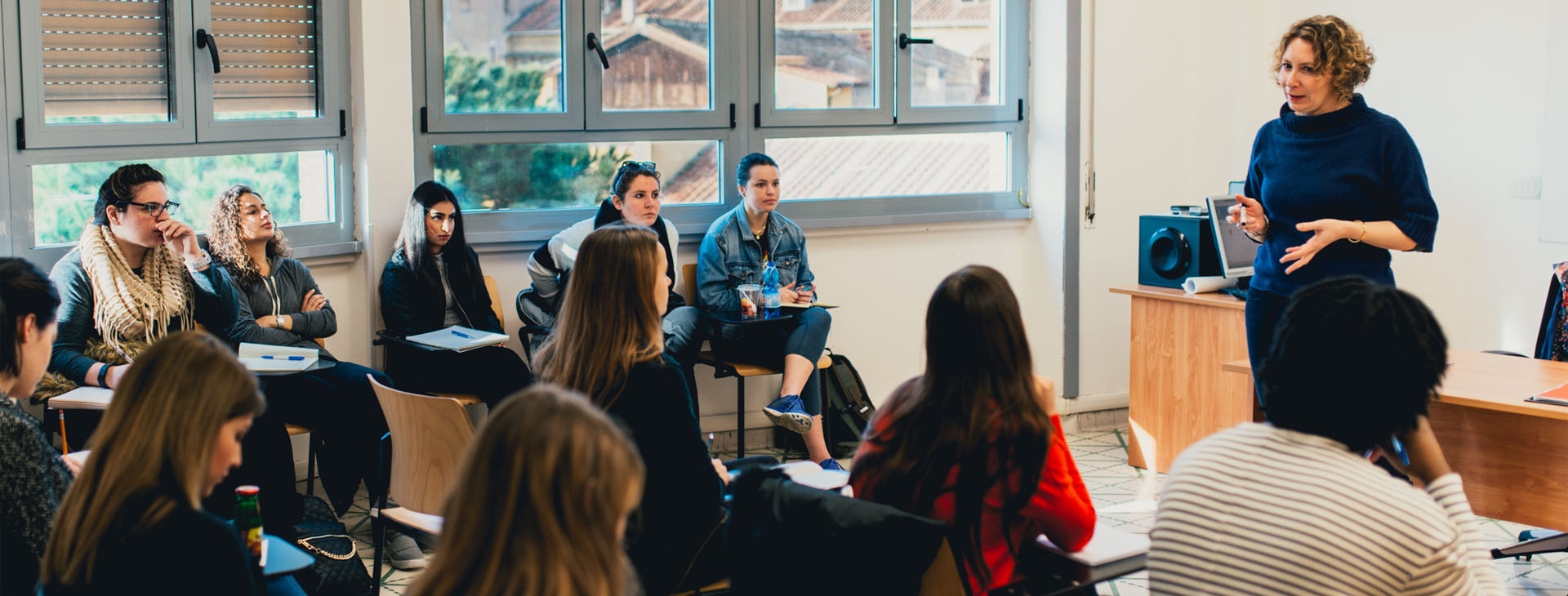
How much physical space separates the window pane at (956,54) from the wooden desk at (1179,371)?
1252mm

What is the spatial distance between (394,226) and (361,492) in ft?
3.16

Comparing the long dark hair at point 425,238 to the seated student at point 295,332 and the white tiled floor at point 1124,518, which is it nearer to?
the seated student at point 295,332

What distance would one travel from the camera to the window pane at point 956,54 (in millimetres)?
5746

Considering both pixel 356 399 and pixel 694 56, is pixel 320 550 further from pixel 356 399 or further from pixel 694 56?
pixel 694 56

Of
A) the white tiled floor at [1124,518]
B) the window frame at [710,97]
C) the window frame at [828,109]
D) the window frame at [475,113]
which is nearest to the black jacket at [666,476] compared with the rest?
the white tiled floor at [1124,518]

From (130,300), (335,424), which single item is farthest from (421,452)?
(130,300)

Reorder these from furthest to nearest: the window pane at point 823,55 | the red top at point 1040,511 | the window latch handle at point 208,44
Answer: the window pane at point 823,55 < the window latch handle at point 208,44 < the red top at point 1040,511

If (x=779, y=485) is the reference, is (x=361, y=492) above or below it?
below

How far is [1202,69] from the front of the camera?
19.4 feet

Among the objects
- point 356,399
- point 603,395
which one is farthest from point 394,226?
point 603,395

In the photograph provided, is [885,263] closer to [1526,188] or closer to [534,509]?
[1526,188]

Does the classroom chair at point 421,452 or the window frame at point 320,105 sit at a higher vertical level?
the window frame at point 320,105

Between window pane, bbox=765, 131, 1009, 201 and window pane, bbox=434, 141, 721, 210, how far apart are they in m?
0.35

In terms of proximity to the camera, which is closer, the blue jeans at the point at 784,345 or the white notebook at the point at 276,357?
the white notebook at the point at 276,357
